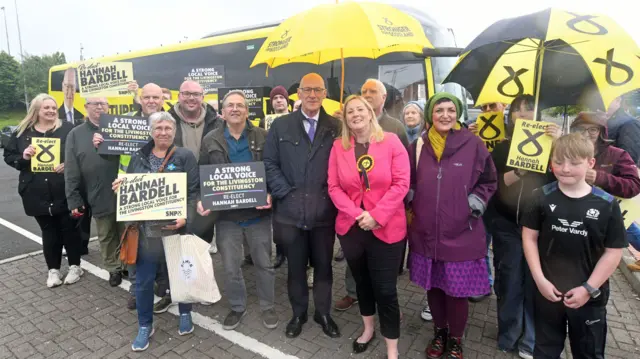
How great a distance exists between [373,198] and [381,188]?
0.10 metres

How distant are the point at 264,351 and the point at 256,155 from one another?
1.77 metres

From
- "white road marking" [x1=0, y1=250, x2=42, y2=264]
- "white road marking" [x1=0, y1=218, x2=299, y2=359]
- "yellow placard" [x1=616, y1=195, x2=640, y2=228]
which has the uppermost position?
"yellow placard" [x1=616, y1=195, x2=640, y2=228]

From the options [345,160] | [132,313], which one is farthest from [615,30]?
[132,313]

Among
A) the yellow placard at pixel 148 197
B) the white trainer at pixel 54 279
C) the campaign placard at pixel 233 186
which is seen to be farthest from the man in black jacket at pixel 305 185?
the white trainer at pixel 54 279

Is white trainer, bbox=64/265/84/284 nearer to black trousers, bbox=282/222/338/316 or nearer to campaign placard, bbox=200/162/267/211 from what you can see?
campaign placard, bbox=200/162/267/211

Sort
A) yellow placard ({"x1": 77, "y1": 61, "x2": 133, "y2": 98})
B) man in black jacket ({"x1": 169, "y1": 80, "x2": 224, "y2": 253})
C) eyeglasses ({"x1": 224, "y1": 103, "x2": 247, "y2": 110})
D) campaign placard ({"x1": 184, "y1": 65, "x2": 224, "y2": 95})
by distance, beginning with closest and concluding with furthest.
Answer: eyeglasses ({"x1": 224, "y1": 103, "x2": 247, "y2": 110}) < man in black jacket ({"x1": 169, "y1": 80, "x2": 224, "y2": 253}) < yellow placard ({"x1": 77, "y1": 61, "x2": 133, "y2": 98}) < campaign placard ({"x1": 184, "y1": 65, "x2": 224, "y2": 95})

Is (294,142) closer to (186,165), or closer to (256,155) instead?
(256,155)

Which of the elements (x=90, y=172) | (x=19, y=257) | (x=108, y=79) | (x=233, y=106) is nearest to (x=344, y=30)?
(x=233, y=106)

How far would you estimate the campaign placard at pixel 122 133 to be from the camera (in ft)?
12.5

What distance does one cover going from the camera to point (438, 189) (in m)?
2.79

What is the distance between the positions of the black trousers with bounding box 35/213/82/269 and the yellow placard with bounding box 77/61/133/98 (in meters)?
1.67

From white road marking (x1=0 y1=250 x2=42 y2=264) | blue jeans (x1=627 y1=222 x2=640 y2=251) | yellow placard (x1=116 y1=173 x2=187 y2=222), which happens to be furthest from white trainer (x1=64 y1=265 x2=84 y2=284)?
blue jeans (x1=627 y1=222 x2=640 y2=251)

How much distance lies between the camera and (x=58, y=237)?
4.61 m

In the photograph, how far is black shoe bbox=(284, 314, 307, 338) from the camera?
3449mm
